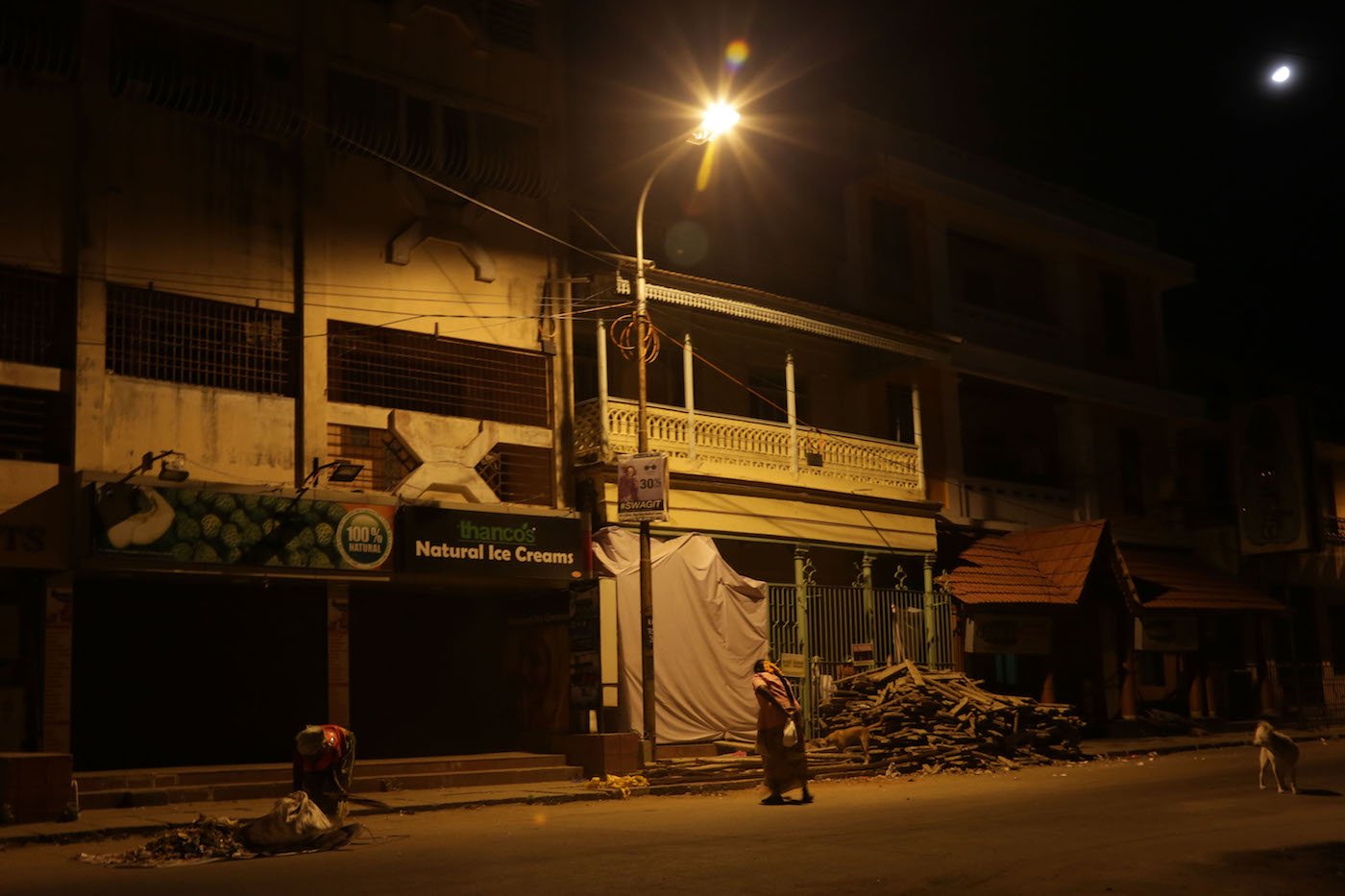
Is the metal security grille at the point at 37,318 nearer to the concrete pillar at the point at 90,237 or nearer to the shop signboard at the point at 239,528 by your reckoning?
the concrete pillar at the point at 90,237

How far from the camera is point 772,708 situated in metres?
15.5

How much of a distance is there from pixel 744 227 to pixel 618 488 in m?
8.20

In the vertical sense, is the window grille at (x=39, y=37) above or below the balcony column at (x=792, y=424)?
above

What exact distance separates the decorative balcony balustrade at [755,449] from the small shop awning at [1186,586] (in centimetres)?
623

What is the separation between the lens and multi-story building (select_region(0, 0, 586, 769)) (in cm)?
1681

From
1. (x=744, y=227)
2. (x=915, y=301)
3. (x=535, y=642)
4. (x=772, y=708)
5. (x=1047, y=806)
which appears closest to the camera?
(x=1047, y=806)

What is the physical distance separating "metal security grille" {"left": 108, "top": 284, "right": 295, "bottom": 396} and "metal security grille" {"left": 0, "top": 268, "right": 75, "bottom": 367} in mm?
532

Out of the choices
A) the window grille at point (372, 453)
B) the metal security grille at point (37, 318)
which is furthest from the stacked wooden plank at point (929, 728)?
the metal security grille at point (37, 318)

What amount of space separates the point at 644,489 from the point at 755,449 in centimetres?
497

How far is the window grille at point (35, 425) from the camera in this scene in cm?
1647

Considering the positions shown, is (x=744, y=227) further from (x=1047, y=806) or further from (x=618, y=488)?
(x=1047, y=806)

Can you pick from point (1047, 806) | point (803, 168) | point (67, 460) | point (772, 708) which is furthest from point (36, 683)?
point (803, 168)

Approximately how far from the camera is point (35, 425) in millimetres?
16672

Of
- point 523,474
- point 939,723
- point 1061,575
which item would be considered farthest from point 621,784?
point 1061,575
